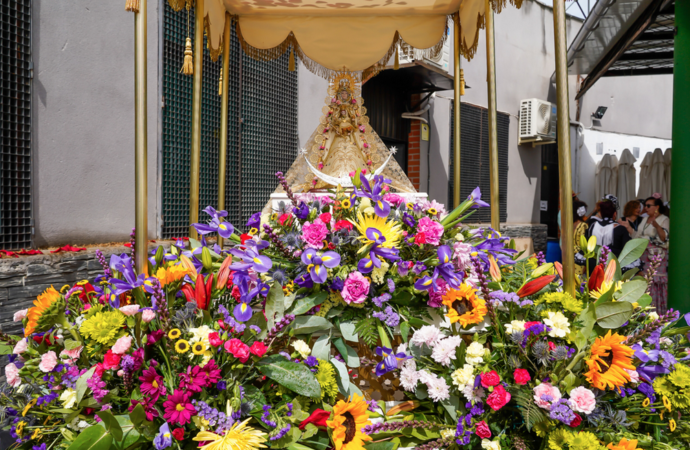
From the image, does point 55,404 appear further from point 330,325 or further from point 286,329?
point 330,325

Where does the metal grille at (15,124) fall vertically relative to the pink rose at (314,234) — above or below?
above

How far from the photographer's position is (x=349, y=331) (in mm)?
1195

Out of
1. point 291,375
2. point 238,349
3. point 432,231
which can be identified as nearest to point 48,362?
point 238,349

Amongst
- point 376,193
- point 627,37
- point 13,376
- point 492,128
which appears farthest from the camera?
point 627,37

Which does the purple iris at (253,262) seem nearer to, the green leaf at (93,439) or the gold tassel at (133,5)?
the green leaf at (93,439)

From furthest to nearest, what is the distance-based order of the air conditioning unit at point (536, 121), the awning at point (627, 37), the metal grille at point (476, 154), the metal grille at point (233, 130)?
1. the air conditioning unit at point (536, 121)
2. the metal grille at point (476, 154)
3. the metal grille at point (233, 130)
4. the awning at point (627, 37)

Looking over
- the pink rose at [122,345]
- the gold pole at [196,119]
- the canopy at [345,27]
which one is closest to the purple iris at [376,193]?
the pink rose at [122,345]

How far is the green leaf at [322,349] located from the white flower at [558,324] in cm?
53

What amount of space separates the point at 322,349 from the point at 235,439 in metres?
0.31

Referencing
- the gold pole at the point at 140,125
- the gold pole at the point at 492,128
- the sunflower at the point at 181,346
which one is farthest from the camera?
the gold pole at the point at 492,128

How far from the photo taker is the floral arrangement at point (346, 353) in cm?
98

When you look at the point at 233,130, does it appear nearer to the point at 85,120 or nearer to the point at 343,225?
the point at 85,120

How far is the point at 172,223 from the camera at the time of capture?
439 cm

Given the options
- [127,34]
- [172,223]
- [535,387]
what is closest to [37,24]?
[127,34]
